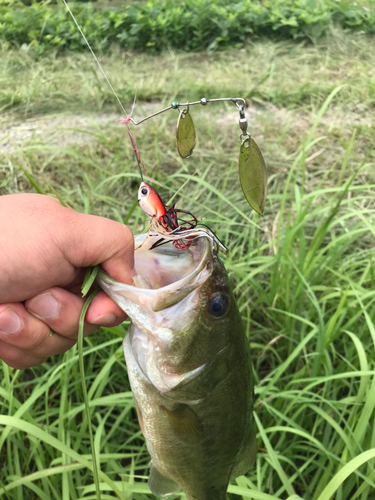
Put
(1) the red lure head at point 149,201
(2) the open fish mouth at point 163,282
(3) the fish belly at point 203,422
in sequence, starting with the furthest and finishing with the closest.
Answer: (3) the fish belly at point 203,422
(2) the open fish mouth at point 163,282
(1) the red lure head at point 149,201

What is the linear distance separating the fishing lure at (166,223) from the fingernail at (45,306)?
37 centimetres

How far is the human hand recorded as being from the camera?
1037 millimetres

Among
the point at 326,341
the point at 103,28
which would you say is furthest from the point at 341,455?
the point at 103,28

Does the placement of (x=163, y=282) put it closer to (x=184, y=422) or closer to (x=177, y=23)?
(x=184, y=422)

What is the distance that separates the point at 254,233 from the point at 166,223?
71.1 inches

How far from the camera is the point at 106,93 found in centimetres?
374

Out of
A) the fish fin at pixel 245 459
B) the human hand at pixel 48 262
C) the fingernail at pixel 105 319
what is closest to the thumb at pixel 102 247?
the human hand at pixel 48 262

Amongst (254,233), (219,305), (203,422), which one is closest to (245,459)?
(203,422)

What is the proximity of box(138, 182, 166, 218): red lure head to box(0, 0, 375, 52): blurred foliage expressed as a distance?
4.60 metres

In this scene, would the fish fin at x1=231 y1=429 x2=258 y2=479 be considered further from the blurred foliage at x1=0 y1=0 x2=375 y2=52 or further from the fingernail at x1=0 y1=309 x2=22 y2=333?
the blurred foliage at x1=0 y1=0 x2=375 y2=52

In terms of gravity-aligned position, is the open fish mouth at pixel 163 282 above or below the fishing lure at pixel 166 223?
below

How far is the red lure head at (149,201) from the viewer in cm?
84

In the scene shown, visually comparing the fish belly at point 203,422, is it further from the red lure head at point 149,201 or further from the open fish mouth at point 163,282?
the red lure head at point 149,201

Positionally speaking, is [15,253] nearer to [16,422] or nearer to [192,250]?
[192,250]
